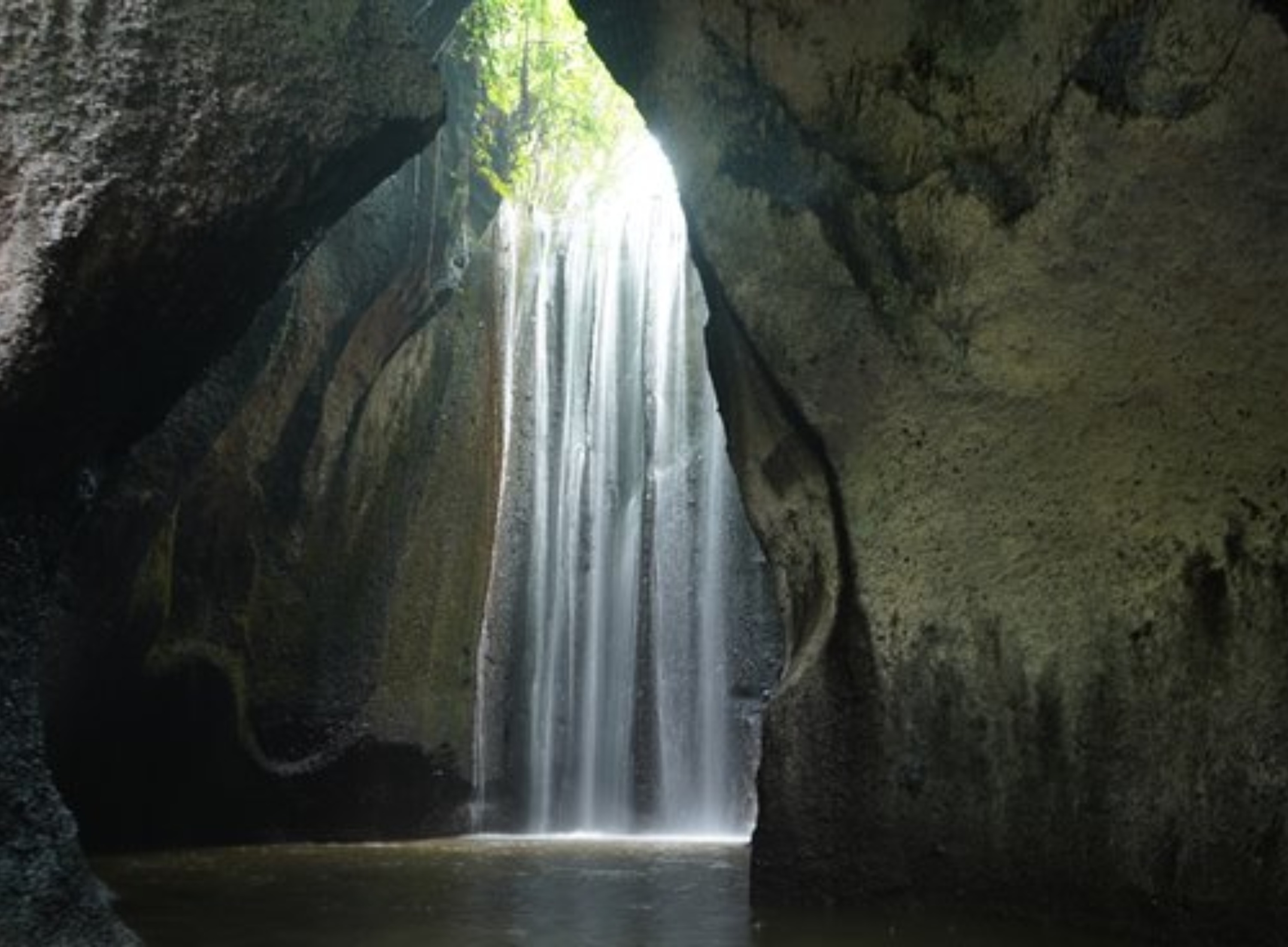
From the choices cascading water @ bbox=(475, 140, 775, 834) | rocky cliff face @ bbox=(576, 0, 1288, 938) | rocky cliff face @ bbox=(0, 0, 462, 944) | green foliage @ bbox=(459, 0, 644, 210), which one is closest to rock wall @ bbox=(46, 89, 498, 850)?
green foliage @ bbox=(459, 0, 644, 210)

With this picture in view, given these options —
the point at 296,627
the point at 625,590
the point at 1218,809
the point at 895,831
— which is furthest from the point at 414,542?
the point at 1218,809

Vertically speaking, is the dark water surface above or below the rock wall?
below

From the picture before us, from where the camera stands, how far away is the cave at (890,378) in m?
3.93

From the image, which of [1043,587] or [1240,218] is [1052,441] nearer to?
[1043,587]

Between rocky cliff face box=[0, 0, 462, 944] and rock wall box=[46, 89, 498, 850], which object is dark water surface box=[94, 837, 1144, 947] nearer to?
rocky cliff face box=[0, 0, 462, 944]

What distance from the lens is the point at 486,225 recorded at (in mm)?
11094

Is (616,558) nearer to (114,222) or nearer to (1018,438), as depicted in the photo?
(1018,438)

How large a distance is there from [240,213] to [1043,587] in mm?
3207

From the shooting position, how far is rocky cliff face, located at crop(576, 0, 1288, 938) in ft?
13.4

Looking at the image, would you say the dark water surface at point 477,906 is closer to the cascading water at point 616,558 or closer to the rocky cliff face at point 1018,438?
the rocky cliff face at point 1018,438

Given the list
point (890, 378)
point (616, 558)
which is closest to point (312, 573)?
point (616, 558)

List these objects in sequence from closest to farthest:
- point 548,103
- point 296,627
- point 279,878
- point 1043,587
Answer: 1. point 1043,587
2. point 279,878
3. point 296,627
4. point 548,103

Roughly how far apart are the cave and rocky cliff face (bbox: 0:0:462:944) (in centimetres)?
1

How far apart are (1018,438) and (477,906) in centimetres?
282
